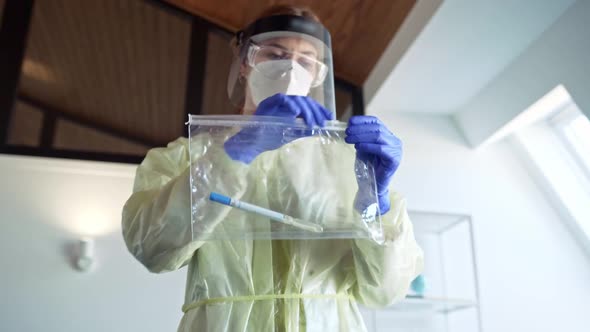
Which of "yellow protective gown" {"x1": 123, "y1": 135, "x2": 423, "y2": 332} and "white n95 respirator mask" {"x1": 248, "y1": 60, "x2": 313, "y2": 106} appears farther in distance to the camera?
"white n95 respirator mask" {"x1": 248, "y1": 60, "x2": 313, "y2": 106}

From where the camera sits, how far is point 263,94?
1.08 metres

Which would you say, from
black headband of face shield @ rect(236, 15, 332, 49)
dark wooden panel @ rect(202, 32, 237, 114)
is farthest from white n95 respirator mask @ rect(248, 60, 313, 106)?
dark wooden panel @ rect(202, 32, 237, 114)

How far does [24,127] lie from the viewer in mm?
2348

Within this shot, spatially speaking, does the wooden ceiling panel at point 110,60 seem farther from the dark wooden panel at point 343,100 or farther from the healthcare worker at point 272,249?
the healthcare worker at point 272,249

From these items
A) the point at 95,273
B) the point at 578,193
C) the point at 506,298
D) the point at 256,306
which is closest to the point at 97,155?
the point at 95,273

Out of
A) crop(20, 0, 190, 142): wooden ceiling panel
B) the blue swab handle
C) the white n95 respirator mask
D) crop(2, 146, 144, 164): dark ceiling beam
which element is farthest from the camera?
crop(20, 0, 190, 142): wooden ceiling panel

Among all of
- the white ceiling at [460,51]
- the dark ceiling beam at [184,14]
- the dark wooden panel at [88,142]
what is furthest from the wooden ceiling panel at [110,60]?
the white ceiling at [460,51]

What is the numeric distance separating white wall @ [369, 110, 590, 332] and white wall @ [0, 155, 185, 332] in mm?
1115

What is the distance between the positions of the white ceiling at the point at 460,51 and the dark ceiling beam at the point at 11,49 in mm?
1624

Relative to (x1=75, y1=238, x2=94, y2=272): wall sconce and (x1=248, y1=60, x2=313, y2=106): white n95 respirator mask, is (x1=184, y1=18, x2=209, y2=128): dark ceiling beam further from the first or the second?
(x1=248, y1=60, x2=313, y2=106): white n95 respirator mask

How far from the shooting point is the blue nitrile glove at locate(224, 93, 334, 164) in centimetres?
86

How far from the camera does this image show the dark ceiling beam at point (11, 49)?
2.36 meters

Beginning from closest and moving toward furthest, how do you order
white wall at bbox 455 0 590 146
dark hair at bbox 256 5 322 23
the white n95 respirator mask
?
1. the white n95 respirator mask
2. dark hair at bbox 256 5 322 23
3. white wall at bbox 455 0 590 146

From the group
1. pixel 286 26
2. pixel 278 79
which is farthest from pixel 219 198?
pixel 286 26
